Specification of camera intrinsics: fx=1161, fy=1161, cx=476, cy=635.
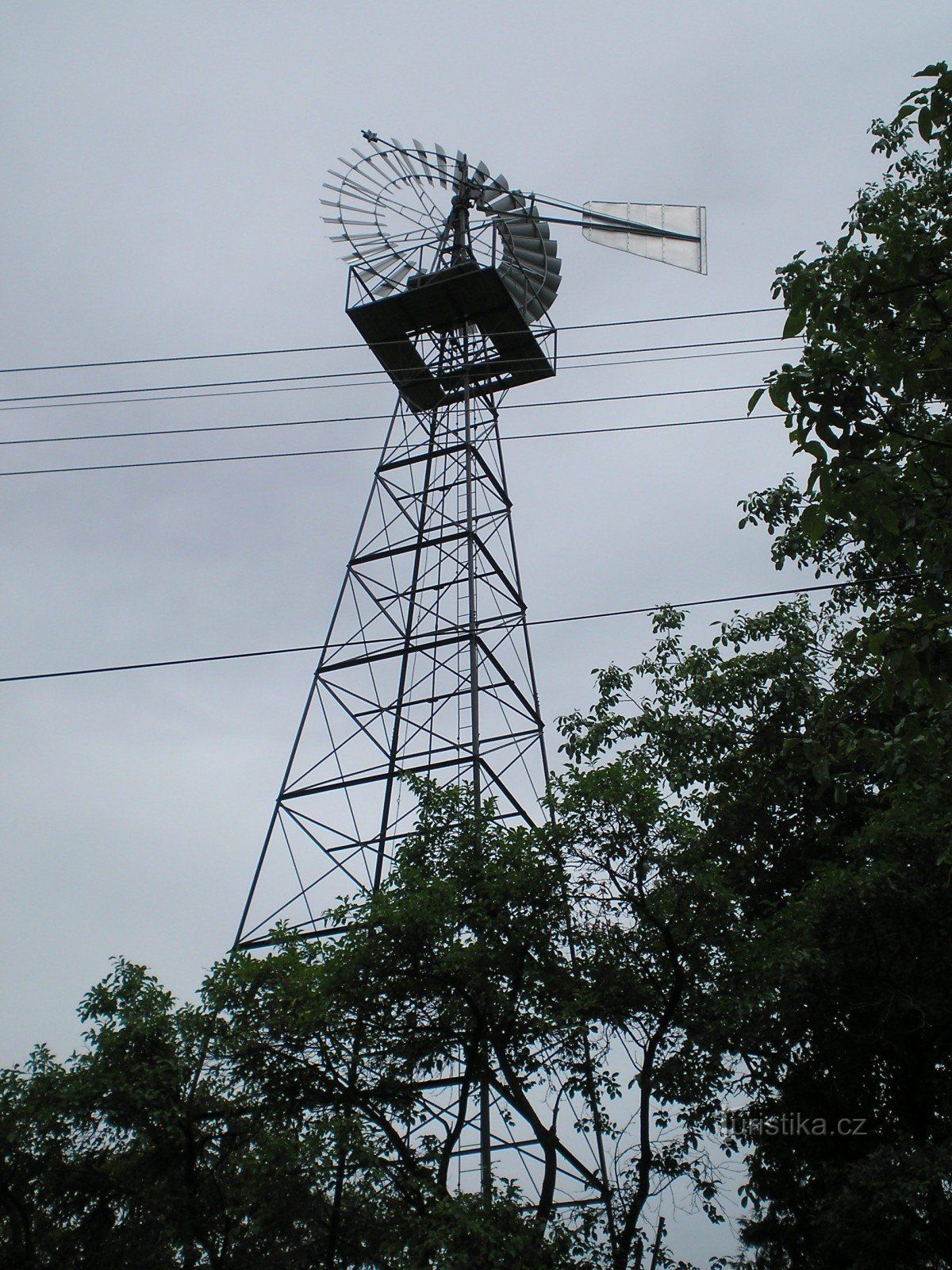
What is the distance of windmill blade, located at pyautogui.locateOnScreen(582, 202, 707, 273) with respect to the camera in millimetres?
17297

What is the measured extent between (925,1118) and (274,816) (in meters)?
7.76

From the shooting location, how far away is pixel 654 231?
1745cm

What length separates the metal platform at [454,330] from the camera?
1706 cm

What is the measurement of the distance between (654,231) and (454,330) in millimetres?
3340

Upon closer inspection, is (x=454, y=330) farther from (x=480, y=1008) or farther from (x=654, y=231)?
(x=480, y=1008)

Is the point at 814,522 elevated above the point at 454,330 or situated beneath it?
situated beneath

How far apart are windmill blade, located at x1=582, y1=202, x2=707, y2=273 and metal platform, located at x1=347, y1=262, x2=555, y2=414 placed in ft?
5.95

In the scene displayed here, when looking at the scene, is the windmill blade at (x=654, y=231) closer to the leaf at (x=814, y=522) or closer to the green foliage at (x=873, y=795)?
the green foliage at (x=873, y=795)

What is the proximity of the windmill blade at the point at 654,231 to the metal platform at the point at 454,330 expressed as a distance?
1.81 meters

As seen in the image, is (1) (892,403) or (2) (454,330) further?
(2) (454,330)

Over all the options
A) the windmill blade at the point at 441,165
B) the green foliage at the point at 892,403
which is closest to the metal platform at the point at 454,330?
the windmill blade at the point at 441,165

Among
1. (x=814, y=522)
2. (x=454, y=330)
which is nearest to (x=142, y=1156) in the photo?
(x=814, y=522)


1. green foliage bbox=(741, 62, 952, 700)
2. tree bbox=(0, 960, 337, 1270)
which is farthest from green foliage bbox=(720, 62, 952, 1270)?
tree bbox=(0, 960, 337, 1270)

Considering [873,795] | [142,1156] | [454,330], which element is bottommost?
[142,1156]
